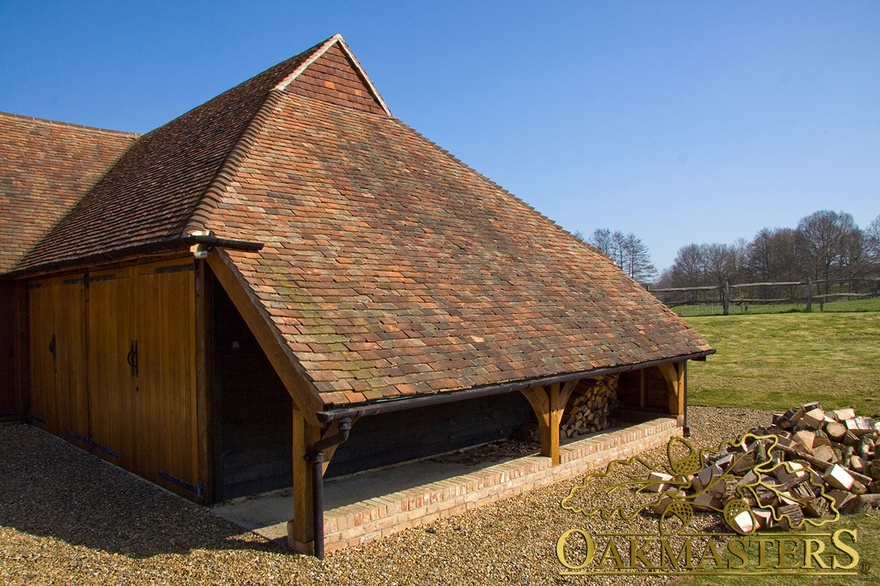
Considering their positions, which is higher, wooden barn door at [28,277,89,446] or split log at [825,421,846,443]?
wooden barn door at [28,277,89,446]

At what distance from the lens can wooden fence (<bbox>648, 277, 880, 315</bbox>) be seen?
1085 inches

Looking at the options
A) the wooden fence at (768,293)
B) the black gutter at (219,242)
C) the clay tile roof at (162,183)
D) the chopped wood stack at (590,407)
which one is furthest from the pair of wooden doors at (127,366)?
the wooden fence at (768,293)

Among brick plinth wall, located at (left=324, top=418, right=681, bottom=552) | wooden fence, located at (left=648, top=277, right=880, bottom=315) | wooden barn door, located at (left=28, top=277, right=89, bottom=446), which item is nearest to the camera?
brick plinth wall, located at (left=324, top=418, right=681, bottom=552)

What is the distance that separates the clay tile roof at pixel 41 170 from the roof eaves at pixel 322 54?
5680mm

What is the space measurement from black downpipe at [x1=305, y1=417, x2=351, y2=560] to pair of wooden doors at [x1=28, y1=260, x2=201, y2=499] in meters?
2.07

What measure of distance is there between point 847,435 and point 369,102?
33.8 ft

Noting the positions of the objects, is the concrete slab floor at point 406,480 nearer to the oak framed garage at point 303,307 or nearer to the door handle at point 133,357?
the oak framed garage at point 303,307

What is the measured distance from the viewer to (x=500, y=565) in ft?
19.3

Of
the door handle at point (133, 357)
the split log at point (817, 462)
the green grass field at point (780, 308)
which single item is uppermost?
the door handle at point (133, 357)

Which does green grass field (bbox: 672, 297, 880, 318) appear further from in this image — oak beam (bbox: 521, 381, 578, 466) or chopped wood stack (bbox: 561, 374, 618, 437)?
Result: oak beam (bbox: 521, 381, 578, 466)

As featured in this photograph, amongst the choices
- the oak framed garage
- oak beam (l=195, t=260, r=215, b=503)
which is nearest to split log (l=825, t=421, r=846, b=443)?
the oak framed garage

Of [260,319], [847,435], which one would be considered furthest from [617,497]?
[260,319]

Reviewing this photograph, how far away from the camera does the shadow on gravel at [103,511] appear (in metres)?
6.17

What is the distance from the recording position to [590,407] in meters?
11.7
